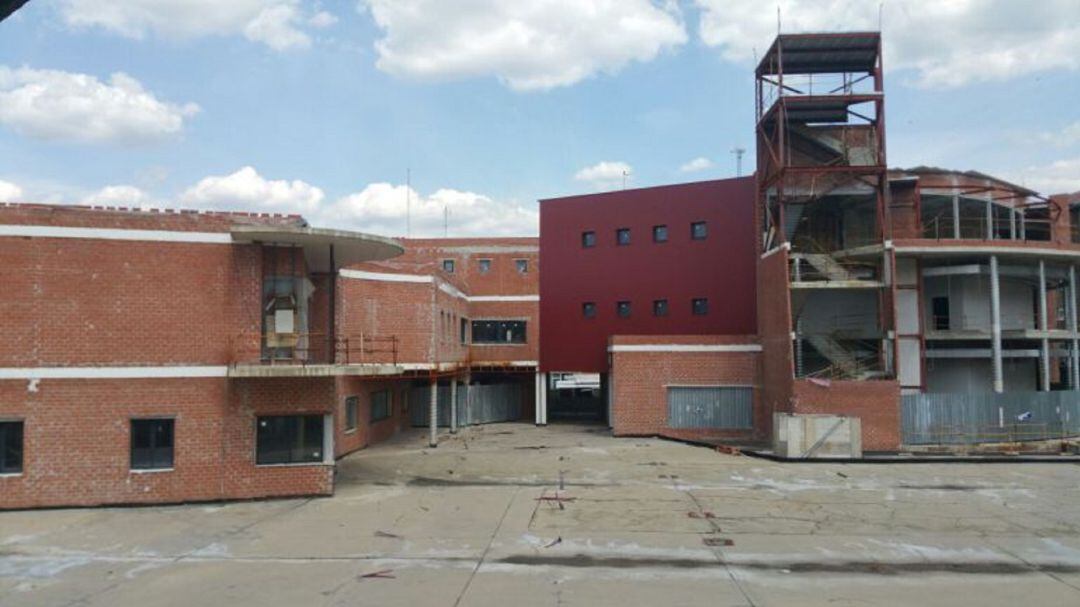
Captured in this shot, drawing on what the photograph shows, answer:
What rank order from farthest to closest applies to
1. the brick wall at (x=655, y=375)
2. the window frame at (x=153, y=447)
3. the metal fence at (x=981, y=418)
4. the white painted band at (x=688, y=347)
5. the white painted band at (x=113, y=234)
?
the brick wall at (x=655, y=375)
the white painted band at (x=688, y=347)
the metal fence at (x=981, y=418)
the window frame at (x=153, y=447)
the white painted band at (x=113, y=234)

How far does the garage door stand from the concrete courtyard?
8.76 meters

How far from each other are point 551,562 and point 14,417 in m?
12.5

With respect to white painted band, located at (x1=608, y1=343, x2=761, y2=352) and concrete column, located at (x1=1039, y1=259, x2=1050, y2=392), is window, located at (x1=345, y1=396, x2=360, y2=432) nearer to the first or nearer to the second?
white painted band, located at (x1=608, y1=343, x2=761, y2=352)

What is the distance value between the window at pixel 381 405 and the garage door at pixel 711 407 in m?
11.7

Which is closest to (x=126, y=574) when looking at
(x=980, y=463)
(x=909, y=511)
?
(x=909, y=511)

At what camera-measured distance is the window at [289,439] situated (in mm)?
18359

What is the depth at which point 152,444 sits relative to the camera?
17.7 m

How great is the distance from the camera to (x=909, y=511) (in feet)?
55.7

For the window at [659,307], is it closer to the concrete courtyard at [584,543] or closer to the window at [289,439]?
the concrete courtyard at [584,543]

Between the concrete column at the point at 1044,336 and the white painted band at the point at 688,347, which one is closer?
the concrete column at the point at 1044,336

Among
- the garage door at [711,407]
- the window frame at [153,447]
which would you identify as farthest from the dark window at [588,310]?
the window frame at [153,447]

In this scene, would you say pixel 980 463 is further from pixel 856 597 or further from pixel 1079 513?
pixel 856 597

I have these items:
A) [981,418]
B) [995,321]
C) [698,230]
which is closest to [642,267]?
[698,230]

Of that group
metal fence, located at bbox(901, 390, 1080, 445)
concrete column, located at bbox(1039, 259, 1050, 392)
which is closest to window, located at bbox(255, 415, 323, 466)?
metal fence, located at bbox(901, 390, 1080, 445)
